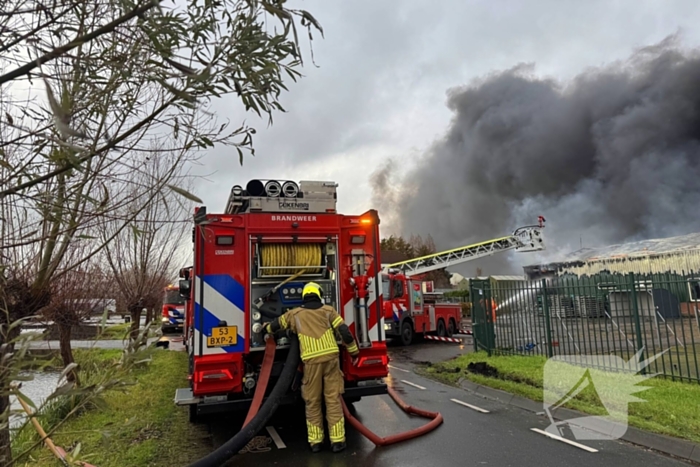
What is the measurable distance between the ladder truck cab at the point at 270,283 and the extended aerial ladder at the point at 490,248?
702 inches

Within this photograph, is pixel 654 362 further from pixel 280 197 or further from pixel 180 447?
pixel 180 447

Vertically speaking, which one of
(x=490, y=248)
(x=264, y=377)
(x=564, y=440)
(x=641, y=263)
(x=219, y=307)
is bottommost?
(x=564, y=440)

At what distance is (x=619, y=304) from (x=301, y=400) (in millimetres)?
7592

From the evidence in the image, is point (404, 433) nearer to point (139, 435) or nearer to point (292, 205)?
point (292, 205)

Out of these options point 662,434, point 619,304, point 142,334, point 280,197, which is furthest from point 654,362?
point 142,334

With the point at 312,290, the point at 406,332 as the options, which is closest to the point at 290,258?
the point at 312,290

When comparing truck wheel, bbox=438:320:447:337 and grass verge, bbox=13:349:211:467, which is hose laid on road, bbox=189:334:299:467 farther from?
truck wheel, bbox=438:320:447:337

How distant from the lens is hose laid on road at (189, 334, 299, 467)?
155 inches

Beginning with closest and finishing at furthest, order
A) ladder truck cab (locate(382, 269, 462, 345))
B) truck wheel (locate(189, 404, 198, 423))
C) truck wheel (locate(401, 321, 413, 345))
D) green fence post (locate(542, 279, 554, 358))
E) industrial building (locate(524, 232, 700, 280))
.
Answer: truck wheel (locate(189, 404, 198, 423)) → green fence post (locate(542, 279, 554, 358)) → ladder truck cab (locate(382, 269, 462, 345)) → truck wheel (locate(401, 321, 413, 345)) → industrial building (locate(524, 232, 700, 280))

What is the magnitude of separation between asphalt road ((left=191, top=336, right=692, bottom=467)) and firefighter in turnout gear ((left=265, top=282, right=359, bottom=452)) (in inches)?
10.6

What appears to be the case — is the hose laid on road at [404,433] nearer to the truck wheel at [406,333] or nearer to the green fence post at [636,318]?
the green fence post at [636,318]

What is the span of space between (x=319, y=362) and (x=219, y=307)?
4.27ft
